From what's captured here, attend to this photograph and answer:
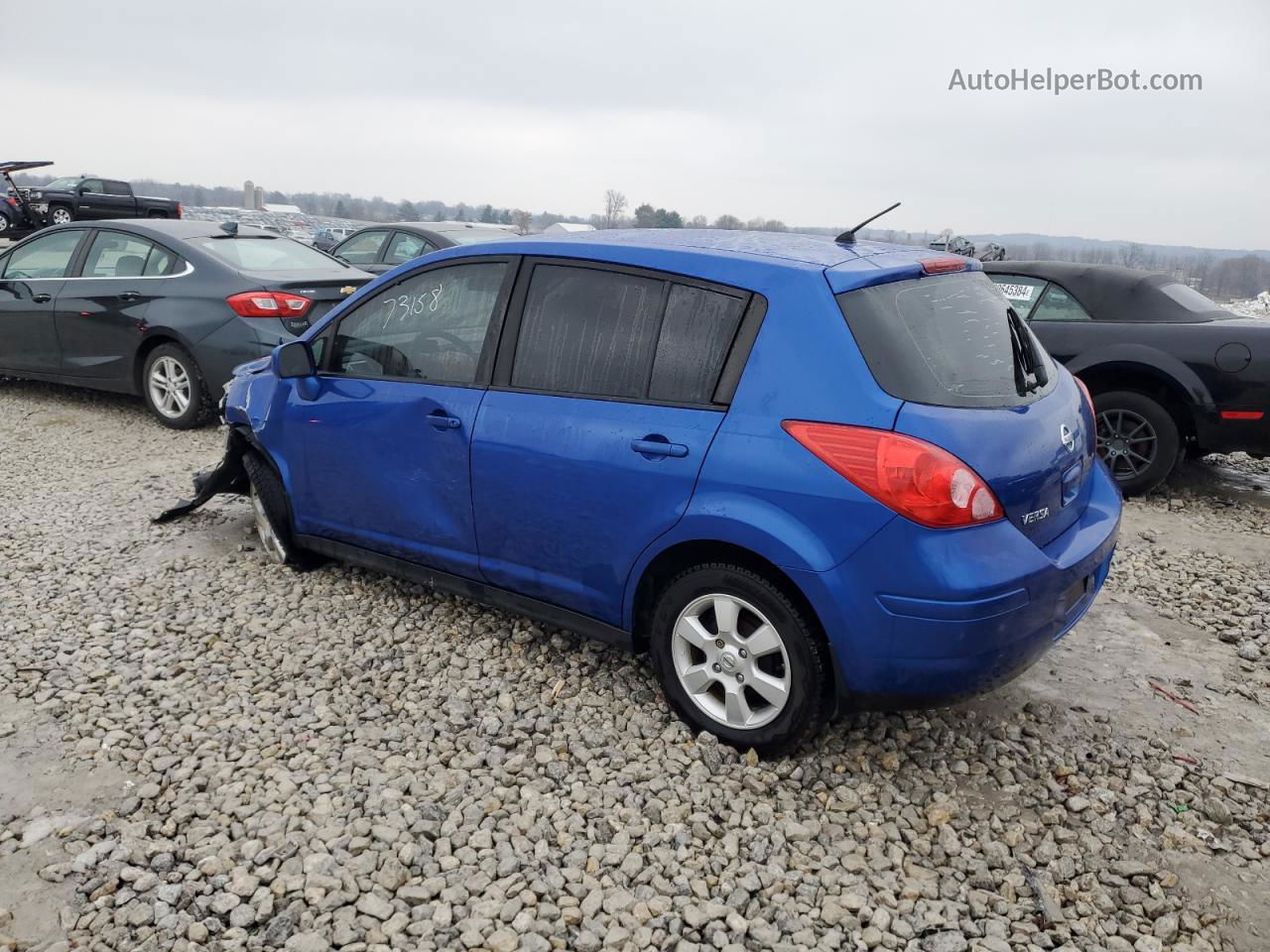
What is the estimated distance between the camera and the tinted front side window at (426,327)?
3.80 meters

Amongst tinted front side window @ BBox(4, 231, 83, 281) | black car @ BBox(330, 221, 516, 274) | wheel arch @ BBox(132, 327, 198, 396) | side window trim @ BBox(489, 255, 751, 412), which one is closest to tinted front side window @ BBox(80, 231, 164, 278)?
tinted front side window @ BBox(4, 231, 83, 281)

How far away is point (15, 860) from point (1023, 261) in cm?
699

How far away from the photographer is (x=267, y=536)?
4.93m

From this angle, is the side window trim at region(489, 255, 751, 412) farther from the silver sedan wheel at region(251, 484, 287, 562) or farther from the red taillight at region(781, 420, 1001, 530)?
the silver sedan wheel at region(251, 484, 287, 562)

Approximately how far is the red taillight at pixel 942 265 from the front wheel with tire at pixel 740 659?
127 centimetres

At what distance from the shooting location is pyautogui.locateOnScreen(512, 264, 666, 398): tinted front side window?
3326 millimetres

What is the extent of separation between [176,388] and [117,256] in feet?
4.16

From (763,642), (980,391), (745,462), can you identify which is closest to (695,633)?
(763,642)

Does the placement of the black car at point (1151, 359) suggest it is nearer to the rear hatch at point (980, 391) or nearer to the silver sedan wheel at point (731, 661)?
the rear hatch at point (980, 391)

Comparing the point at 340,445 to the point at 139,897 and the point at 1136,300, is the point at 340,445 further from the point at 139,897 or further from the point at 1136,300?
the point at 1136,300

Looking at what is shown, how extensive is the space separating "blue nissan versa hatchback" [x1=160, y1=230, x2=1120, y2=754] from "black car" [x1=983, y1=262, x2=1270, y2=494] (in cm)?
306

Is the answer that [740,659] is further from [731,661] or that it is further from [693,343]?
[693,343]

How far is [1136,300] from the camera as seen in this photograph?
6.54 metres

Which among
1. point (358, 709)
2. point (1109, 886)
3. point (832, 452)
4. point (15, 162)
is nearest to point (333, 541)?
point (358, 709)
